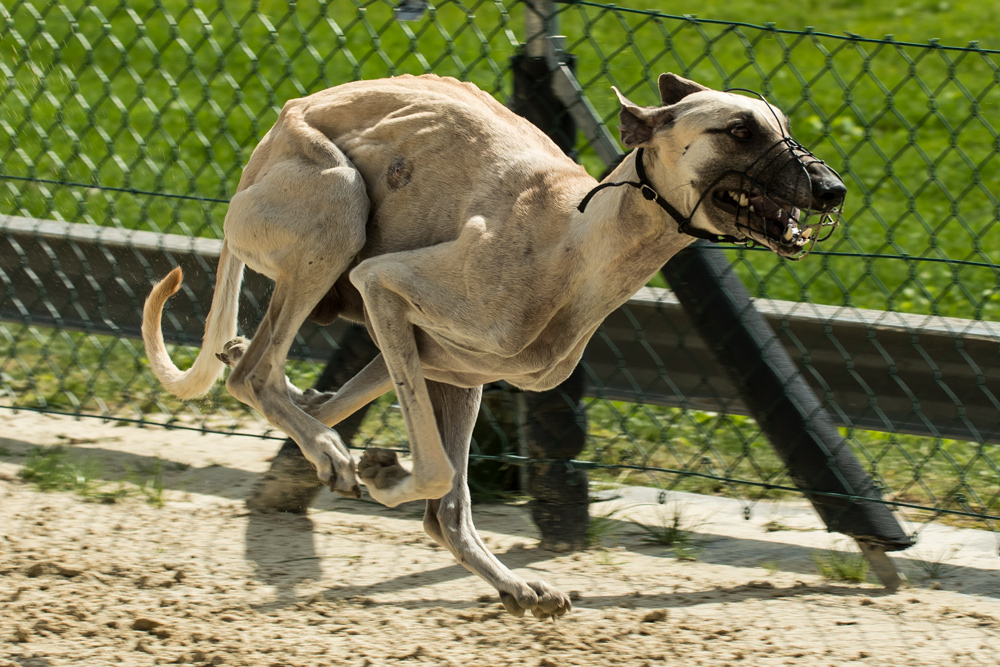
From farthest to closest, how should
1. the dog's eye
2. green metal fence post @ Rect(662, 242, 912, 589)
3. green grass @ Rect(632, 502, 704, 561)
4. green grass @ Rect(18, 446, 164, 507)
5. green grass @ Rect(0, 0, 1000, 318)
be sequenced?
green grass @ Rect(0, 0, 1000, 318) < green grass @ Rect(18, 446, 164, 507) < green grass @ Rect(632, 502, 704, 561) < green metal fence post @ Rect(662, 242, 912, 589) < the dog's eye

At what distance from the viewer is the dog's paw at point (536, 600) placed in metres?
3.24

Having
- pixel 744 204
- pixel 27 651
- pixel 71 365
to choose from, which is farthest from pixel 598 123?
pixel 71 365

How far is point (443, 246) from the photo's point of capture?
303 cm

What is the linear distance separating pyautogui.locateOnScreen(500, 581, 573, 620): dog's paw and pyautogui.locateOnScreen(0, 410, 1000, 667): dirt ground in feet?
1.03

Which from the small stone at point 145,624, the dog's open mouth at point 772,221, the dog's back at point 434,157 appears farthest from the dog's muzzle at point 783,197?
the small stone at point 145,624

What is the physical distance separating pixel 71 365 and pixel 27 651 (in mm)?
2258

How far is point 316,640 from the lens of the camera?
11.8 feet

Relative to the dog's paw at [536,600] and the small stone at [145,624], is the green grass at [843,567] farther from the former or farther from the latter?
the small stone at [145,624]

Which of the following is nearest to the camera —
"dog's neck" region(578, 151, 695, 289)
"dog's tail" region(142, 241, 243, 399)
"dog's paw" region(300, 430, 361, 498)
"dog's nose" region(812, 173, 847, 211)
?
"dog's nose" region(812, 173, 847, 211)

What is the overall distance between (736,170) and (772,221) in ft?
0.45

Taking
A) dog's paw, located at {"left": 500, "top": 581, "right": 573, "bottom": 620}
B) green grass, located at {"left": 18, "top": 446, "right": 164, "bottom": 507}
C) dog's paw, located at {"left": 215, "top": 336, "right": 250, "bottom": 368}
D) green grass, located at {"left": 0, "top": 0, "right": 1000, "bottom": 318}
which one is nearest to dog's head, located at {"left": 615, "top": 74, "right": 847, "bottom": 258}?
dog's paw, located at {"left": 500, "top": 581, "right": 573, "bottom": 620}

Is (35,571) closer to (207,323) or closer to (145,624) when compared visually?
(145,624)

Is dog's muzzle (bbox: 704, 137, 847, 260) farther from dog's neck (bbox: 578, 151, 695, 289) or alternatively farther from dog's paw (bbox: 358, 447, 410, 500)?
dog's paw (bbox: 358, 447, 410, 500)

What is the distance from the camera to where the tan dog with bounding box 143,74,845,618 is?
9.02 feet
